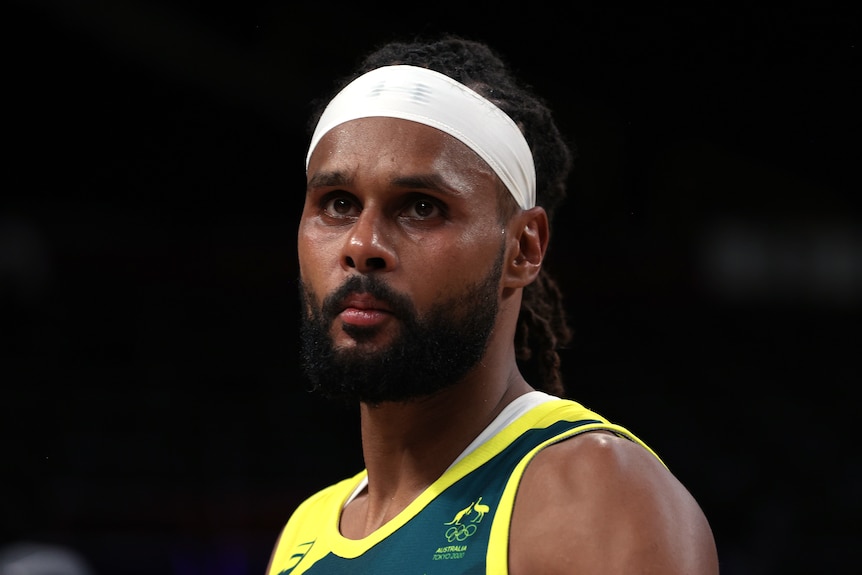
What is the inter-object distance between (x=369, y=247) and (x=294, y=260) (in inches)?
A: 282

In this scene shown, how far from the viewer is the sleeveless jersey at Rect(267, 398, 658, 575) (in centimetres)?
195

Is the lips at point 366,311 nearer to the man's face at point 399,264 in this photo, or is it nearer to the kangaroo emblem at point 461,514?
the man's face at point 399,264

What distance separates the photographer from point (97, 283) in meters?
9.30

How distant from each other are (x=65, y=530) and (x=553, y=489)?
5.48 m

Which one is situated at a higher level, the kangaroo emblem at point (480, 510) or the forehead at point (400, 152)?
the forehead at point (400, 152)

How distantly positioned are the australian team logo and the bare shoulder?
90mm

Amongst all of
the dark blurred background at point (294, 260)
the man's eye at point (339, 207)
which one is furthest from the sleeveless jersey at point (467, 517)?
the dark blurred background at point (294, 260)

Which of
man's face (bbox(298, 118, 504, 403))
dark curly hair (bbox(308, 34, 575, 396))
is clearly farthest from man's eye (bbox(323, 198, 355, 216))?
dark curly hair (bbox(308, 34, 575, 396))

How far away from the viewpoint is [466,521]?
203 cm

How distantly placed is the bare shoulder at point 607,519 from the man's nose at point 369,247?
0.51m

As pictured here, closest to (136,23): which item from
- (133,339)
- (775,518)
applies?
(133,339)

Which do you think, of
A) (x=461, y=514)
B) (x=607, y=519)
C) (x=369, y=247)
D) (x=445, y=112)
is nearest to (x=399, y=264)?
(x=369, y=247)

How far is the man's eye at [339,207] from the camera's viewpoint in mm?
2270

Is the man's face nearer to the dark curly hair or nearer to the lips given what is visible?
the lips
